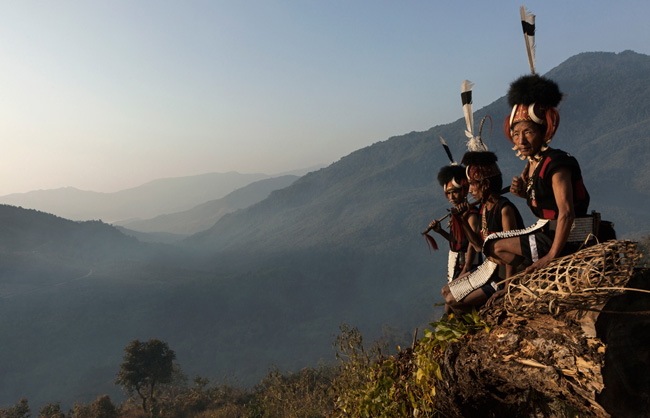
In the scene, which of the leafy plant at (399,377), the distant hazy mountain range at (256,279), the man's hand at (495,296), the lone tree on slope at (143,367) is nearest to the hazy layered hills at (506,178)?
the distant hazy mountain range at (256,279)

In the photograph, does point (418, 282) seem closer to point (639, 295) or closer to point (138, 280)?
point (138, 280)

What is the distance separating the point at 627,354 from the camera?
231 cm

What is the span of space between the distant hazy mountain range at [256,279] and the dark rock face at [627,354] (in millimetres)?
44252

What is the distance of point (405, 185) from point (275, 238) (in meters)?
69.7

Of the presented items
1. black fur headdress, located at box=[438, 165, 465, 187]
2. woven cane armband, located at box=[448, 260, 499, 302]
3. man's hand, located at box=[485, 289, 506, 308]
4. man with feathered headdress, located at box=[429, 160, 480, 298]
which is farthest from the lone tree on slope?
man's hand, located at box=[485, 289, 506, 308]

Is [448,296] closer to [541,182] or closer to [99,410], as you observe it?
[541,182]

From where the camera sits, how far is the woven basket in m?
2.14

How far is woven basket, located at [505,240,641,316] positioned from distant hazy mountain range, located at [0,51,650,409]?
44.2m

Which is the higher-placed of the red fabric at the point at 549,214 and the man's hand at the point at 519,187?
the man's hand at the point at 519,187

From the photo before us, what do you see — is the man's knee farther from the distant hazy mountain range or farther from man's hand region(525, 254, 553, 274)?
the distant hazy mountain range

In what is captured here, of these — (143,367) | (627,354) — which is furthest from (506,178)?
(627,354)

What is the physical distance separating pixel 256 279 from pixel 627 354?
11359 centimetres

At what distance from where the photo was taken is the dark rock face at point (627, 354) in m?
2.26

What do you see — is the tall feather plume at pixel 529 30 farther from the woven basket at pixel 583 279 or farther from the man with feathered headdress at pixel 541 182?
the woven basket at pixel 583 279
